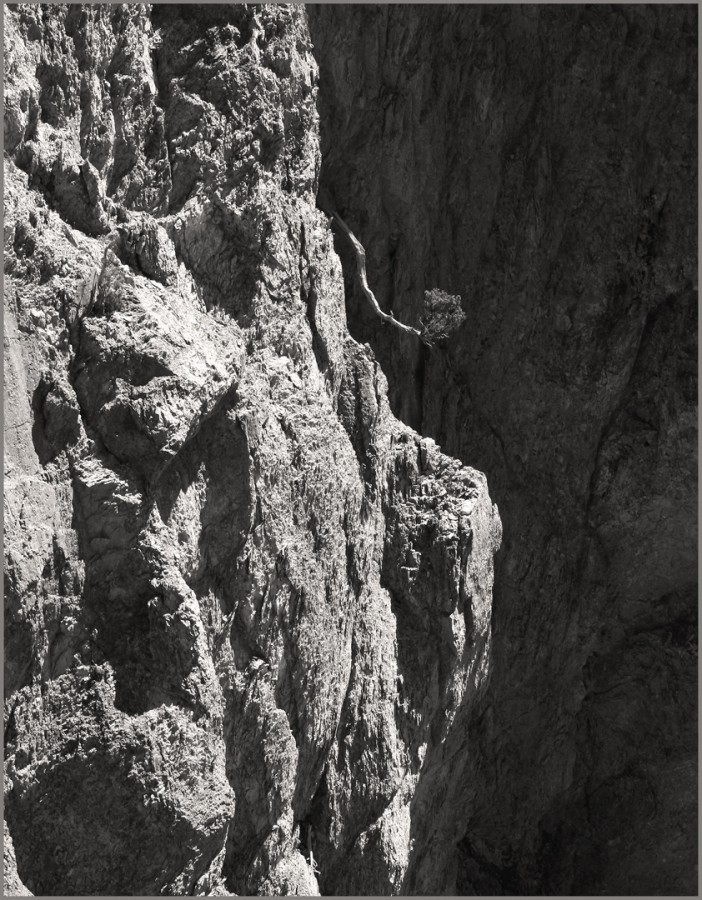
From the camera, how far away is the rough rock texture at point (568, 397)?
2144 cm

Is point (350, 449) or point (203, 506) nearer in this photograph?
point (203, 506)

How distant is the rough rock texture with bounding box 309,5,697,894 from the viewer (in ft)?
70.3

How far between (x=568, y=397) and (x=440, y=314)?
392 cm

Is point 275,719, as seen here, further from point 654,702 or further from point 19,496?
point 654,702

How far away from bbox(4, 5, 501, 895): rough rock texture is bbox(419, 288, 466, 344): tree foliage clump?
1.46 metres

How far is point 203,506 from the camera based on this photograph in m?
14.9

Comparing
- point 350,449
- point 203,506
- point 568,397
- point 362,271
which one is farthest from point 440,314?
point 203,506

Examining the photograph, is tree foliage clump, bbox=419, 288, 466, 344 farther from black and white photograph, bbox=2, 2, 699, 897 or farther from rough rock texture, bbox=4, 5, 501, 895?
rough rock texture, bbox=4, 5, 501, 895

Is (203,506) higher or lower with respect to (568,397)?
lower

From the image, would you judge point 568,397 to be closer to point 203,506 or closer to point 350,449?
point 350,449

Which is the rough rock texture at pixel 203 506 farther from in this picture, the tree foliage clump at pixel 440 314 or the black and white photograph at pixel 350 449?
the tree foliage clump at pixel 440 314

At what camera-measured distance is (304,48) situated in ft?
56.5

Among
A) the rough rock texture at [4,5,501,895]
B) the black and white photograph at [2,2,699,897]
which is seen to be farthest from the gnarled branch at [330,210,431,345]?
the rough rock texture at [4,5,501,895]

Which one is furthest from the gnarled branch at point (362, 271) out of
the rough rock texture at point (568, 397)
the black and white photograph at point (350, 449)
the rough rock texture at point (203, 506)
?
the rough rock texture at point (203, 506)
